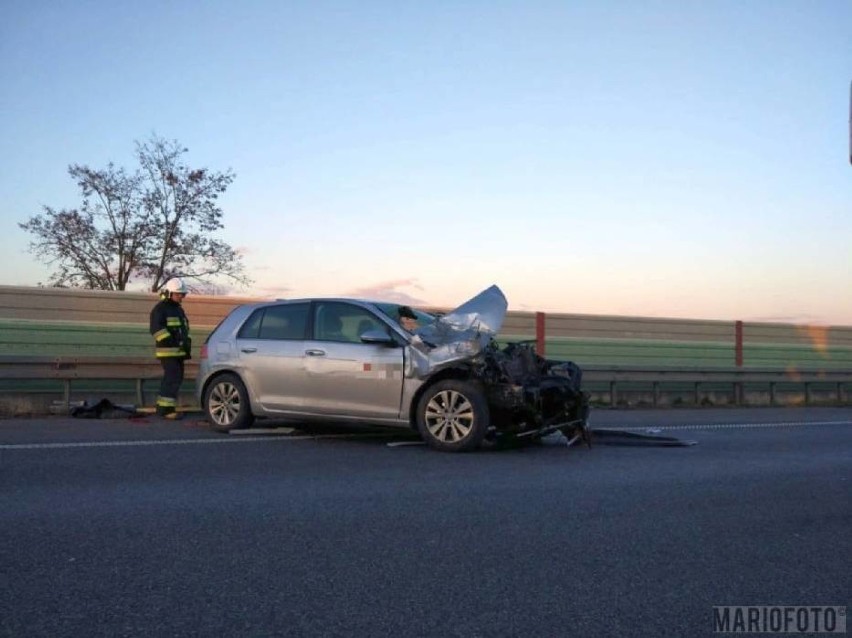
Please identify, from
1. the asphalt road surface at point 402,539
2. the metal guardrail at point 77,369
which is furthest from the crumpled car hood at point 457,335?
the metal guardrail at point 77,369

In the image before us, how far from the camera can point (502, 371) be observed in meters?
8.56

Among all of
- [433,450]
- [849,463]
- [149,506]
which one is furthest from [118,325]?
[849,463]

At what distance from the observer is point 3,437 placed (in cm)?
892

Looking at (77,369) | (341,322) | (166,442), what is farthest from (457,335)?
(77,369)

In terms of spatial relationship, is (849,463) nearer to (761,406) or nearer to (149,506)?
(149,506)

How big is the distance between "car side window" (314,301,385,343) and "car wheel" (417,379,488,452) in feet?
3.31

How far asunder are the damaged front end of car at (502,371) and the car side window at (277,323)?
148 centimetres

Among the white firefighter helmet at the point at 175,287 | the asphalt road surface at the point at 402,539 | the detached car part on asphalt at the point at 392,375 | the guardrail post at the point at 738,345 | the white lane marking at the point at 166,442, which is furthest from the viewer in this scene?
the guardrail post at the point at 738,345

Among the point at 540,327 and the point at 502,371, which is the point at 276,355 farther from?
the point at 540,327

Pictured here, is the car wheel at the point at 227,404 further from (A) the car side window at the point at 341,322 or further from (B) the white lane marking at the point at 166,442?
(A) the car side window at the point at 341,322

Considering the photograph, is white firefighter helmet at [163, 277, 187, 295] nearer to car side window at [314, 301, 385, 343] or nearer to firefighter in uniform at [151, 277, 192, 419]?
firefighter in uniform at [151, 277, 192, 419]

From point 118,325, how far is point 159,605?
10649mm

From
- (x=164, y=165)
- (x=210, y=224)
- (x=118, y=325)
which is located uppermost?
(x=164, y=165)

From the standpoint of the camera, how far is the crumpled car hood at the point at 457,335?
28.1 feet
